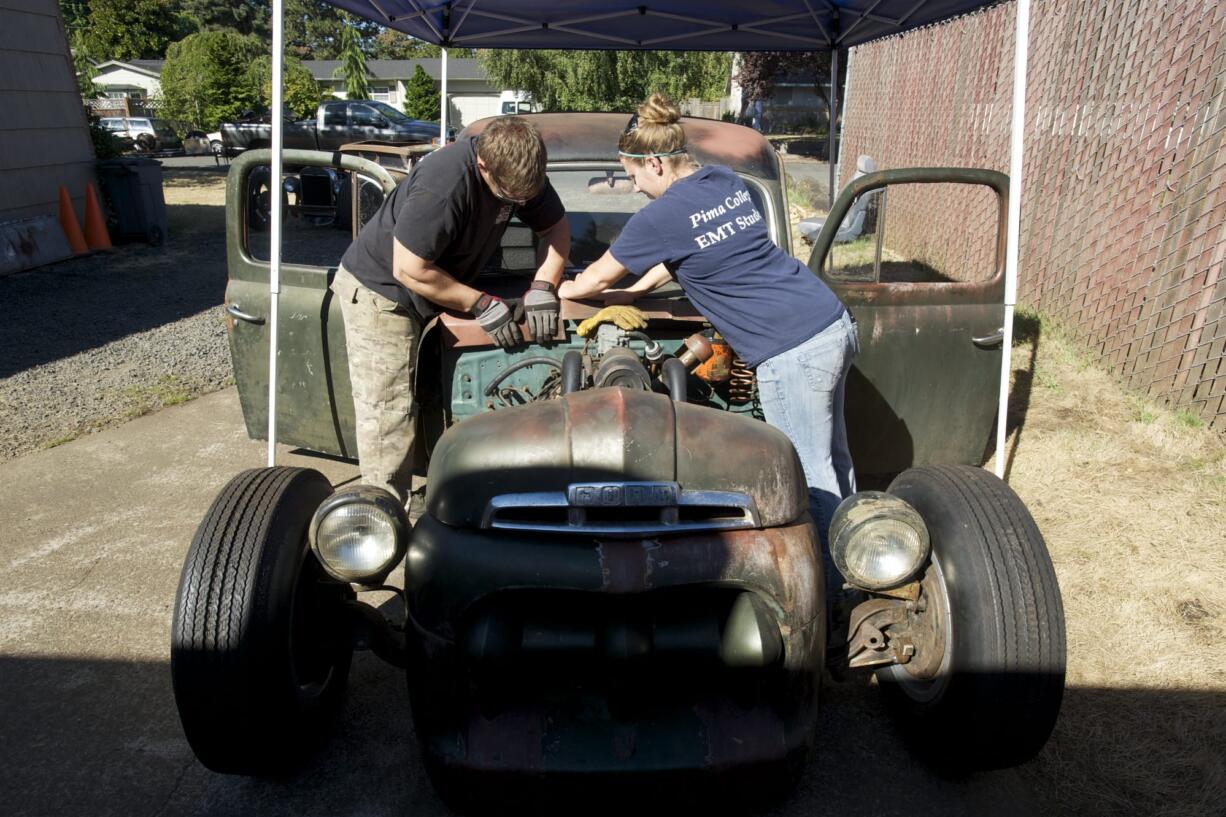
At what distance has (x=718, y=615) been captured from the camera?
2.22 metres

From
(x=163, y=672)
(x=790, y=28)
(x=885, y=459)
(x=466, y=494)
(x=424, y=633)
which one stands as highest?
(x=790, y=28)

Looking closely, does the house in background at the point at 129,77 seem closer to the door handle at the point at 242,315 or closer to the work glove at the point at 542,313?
the door handle at the point at 242,315

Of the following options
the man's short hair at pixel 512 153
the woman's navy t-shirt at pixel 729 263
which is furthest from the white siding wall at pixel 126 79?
the woman's navy t-shirt at pixel 729 263

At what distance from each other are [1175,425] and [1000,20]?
4886mm

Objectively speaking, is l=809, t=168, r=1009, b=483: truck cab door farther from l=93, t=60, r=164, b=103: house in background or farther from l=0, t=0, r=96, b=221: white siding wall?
l=93, t=60, r=164, b=103: house in background

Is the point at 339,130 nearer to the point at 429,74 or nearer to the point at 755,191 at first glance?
the point at 755,191

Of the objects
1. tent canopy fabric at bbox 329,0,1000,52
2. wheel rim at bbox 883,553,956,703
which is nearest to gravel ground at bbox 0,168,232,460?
tent canopy fabric at bbox 329,0,1000,52

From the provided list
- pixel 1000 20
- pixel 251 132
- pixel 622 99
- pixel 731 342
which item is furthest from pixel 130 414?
pixel 251 132

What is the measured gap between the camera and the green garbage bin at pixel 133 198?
1162 centimetres

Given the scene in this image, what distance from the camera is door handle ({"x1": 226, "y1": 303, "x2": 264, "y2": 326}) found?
4.14m

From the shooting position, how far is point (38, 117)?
1101 cm

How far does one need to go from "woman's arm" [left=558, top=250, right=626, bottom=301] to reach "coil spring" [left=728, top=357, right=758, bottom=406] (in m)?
0.61

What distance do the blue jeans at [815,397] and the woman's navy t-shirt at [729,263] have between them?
5 centimetres

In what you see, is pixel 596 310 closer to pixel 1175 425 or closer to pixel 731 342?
pixel 731 342
